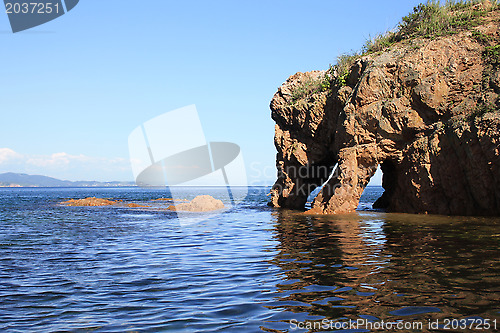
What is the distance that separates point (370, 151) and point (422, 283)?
15556 millimetres

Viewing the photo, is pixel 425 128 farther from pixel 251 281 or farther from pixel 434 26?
pixel 251 281

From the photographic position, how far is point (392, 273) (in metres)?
8.16

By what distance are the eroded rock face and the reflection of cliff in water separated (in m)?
5.12

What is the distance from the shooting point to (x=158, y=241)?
45.7 ft

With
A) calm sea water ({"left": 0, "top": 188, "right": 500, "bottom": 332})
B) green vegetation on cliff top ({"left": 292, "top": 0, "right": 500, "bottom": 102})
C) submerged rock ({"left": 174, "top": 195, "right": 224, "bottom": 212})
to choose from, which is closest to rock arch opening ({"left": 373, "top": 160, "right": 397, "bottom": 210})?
green vegetation on cliff top ({"left": 292, "top": 0, "right": 500, "bottom": 102})

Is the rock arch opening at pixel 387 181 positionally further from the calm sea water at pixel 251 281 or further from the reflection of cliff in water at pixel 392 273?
the calm sea water at pixel 251 281

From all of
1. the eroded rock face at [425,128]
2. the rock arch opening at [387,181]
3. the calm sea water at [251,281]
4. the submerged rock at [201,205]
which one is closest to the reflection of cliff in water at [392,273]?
the calm sea water at [251,281]

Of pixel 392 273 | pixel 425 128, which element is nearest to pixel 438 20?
pixel 425 128

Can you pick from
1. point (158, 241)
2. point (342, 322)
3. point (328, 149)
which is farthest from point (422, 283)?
point (328, 149)

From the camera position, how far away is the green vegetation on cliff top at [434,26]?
21.4 meters

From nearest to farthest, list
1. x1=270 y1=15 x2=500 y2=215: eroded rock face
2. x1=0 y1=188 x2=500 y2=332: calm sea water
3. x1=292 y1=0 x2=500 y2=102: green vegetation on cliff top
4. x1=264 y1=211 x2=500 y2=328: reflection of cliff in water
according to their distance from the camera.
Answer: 1. x1=0 y1=188 x2=500 y2=332: calm sea water
2. x1=264 y1=211 x2=500 y2=328: reflection of cliff in water
3. x1=270 y1=15 x2=500 y2=215: eroded rock face
4. x1=292 y1=0 x2=500 y2=102: green vegetation on cliff top

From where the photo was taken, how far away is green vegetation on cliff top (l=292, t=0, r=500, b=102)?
2142 centimetres

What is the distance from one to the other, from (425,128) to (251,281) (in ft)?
55.0

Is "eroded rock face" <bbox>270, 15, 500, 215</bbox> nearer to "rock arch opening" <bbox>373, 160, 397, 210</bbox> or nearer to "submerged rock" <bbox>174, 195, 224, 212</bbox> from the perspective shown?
"rock arch opening" <bbox>373, 160, 397, 210</bbox>
